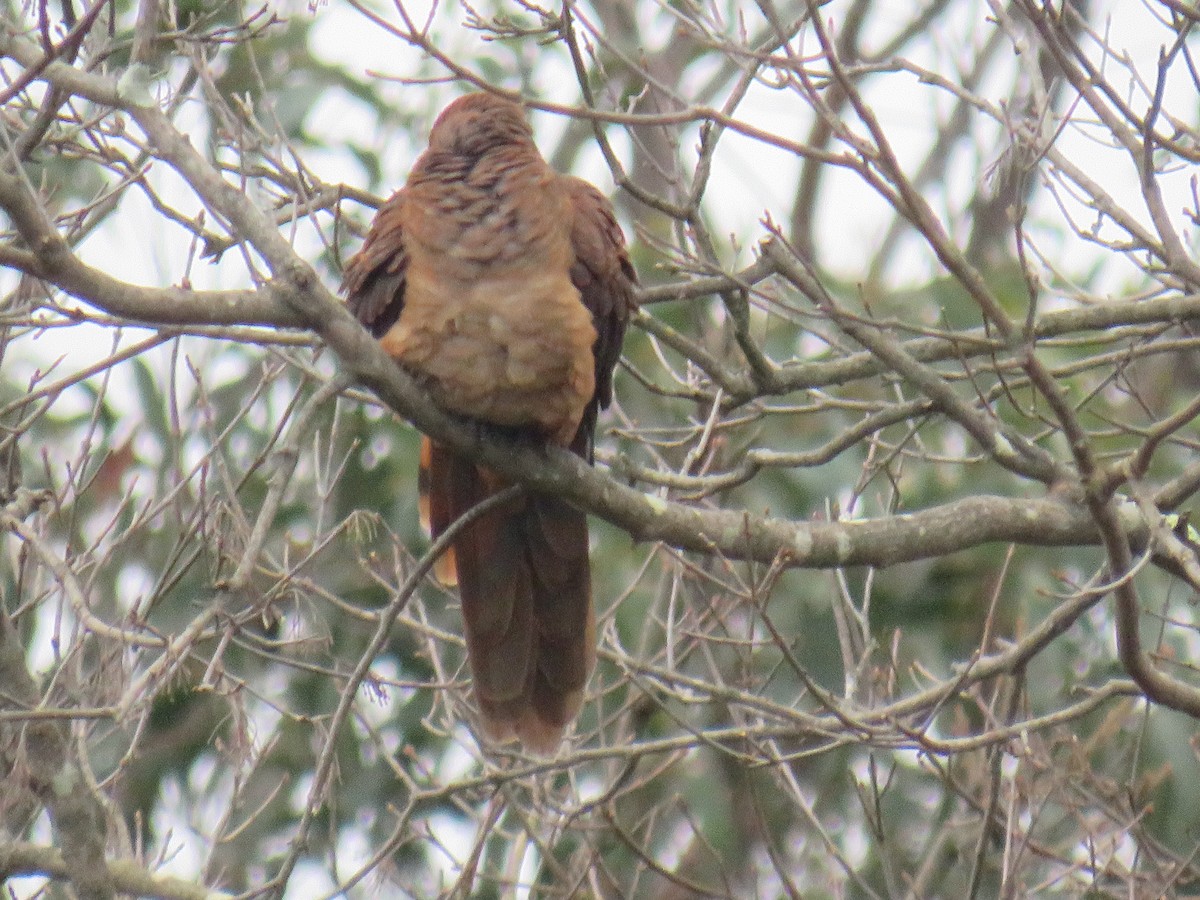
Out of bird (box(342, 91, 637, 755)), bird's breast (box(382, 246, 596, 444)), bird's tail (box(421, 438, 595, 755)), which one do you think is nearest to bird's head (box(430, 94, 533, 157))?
bird (box(342, 91, 637, 755))

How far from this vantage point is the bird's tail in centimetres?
409

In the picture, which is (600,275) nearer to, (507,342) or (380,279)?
(507,342)

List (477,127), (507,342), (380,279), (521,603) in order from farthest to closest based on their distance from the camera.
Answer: (521,603), (477,127), (380,279), (507,342)

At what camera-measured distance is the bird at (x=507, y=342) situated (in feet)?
11.8

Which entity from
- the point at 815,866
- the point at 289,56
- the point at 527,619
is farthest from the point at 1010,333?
the point at 289,56

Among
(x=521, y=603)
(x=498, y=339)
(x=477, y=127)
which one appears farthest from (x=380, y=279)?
(x=521, y=603)

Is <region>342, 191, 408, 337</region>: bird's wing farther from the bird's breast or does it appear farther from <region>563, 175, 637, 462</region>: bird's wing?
<region>563, 175, 637, 462</region>: bird's wing

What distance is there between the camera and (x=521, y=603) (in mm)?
4141

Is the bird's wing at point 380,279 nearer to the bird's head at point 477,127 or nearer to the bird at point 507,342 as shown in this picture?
the bird at point 507,342

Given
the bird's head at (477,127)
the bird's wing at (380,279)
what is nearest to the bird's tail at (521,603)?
the bird's wing at (380,279)

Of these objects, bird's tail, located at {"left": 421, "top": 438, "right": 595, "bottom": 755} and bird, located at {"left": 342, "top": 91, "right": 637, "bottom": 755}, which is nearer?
bird, located at {"left": 342, "top": 91, "right": 637, "bottom": 755}

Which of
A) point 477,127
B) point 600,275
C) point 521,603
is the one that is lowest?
point 521,603

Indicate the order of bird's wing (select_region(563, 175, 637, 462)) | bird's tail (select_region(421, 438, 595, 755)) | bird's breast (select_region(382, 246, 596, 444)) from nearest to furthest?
bird's breast (select_region(382, 246, 596, 444))
bird's wing (select_region(563, 175, 637, 462))
bird's tail (select_region(421, 438, 595, 755))

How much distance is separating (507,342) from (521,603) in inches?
33.8
